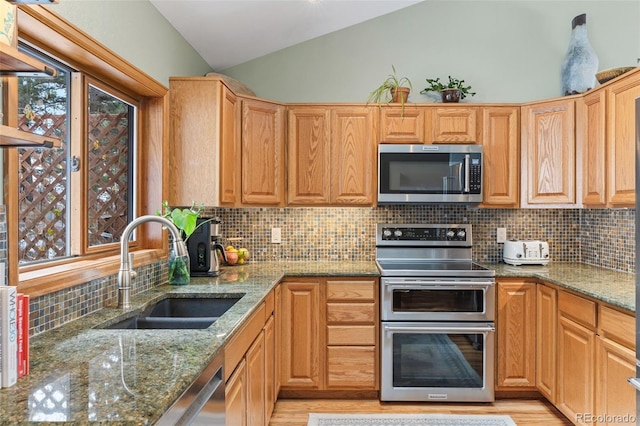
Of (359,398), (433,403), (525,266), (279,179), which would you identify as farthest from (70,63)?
(525,266)

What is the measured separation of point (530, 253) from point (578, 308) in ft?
2.62

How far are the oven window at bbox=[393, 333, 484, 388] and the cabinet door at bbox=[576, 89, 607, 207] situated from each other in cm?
115

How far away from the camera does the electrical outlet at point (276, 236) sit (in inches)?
137

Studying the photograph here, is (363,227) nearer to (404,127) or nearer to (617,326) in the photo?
(404,127)

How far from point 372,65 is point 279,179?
3.96ft

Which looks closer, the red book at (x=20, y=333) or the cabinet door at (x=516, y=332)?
the red book at (x=20, y=333)

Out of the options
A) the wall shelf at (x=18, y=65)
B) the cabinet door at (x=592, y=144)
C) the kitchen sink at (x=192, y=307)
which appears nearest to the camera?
the wall shelf at (x=18, y=65)

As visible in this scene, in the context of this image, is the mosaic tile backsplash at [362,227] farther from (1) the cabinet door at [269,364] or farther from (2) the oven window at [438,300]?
(1) the cabinet door at [269,364]

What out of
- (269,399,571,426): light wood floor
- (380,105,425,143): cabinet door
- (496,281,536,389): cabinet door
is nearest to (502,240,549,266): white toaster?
(496,281,536,389): cabinet door

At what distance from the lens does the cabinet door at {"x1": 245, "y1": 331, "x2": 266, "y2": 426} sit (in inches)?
76.5

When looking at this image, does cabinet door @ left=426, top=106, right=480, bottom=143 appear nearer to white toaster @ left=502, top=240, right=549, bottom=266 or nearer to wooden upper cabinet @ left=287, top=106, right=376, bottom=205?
wooden upper cabinet @ left=287, top=106, right=376, bottom=205

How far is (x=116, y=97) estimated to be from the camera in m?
2.31

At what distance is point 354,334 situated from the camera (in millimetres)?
2957

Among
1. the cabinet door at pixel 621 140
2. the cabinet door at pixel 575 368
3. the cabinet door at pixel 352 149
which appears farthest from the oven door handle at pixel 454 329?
the cabinet door at pixel 621 140
